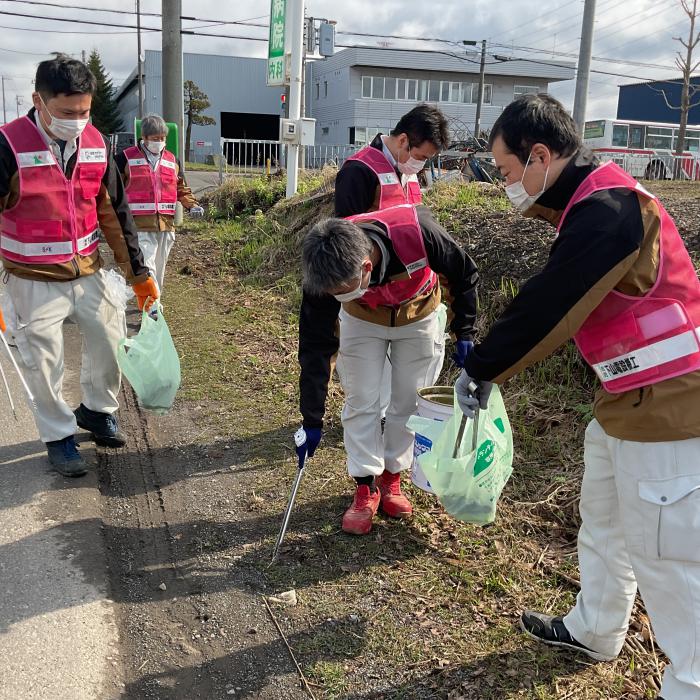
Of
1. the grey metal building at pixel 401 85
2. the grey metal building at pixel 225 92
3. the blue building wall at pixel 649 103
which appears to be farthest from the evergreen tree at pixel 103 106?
the blue building wall at pixel 649 103

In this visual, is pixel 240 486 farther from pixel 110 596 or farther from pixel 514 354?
pixel 514 354

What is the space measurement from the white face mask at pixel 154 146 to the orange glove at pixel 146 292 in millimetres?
3006

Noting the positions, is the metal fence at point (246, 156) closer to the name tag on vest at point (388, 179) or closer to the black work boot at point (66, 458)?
the name tag on vest at point (388, 179)

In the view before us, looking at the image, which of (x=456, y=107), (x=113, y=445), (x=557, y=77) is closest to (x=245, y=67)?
(x=456, y=107)

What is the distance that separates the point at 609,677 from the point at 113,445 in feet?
10.2

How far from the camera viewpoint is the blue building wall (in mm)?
40469

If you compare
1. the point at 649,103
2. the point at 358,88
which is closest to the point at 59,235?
the point at 358,88

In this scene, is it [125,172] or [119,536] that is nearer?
[119,536]

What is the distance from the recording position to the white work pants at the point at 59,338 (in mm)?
3777

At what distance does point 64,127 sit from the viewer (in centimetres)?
361

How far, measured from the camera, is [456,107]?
153 ft

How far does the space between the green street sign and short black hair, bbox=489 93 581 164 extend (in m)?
10.1

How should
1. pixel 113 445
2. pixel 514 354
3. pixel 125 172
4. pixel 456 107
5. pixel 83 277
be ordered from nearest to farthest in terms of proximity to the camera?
pixel 514 354 → pixel 83 277 → pixel 113 445 → pixel 125 172 → pixel 456 107

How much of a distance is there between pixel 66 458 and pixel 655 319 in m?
A: 3.21
